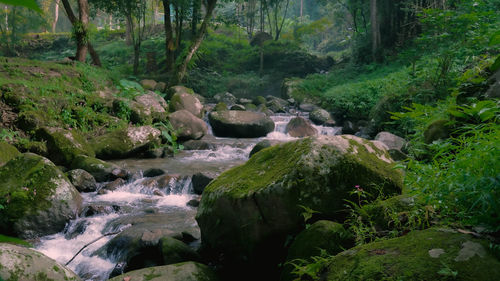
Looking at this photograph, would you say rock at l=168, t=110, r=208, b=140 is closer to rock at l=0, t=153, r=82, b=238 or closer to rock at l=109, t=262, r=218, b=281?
rock at l=0, t=153, r=82, b=238

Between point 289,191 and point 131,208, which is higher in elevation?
point 289,191

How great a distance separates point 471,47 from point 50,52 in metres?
31.9

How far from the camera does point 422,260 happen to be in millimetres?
1903

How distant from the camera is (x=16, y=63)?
11562 millimetres

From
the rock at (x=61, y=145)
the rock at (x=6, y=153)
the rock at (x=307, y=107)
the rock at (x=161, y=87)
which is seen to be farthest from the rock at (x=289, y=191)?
the rock at (x=161, y=87)

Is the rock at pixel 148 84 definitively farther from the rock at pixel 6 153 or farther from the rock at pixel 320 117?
the rock at pixel 6 153

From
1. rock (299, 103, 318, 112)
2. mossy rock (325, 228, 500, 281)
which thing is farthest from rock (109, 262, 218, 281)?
rock (299, 103, 318, 112)

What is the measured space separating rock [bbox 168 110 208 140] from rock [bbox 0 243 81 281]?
28.9 feet

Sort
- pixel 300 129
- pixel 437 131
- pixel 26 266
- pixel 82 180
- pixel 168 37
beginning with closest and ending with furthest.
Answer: pixel 26 266 < pixel 437 131 < pixel 82 180 < pixel 300 129 < pixel 168 37

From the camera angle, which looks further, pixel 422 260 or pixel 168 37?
pixel 168 37

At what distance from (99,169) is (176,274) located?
5180 millimetres

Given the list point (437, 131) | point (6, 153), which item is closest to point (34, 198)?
point (6, 153)

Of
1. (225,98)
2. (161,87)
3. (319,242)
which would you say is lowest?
(319,242)

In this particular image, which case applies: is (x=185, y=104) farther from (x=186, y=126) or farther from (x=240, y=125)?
(x=240, y=125)
